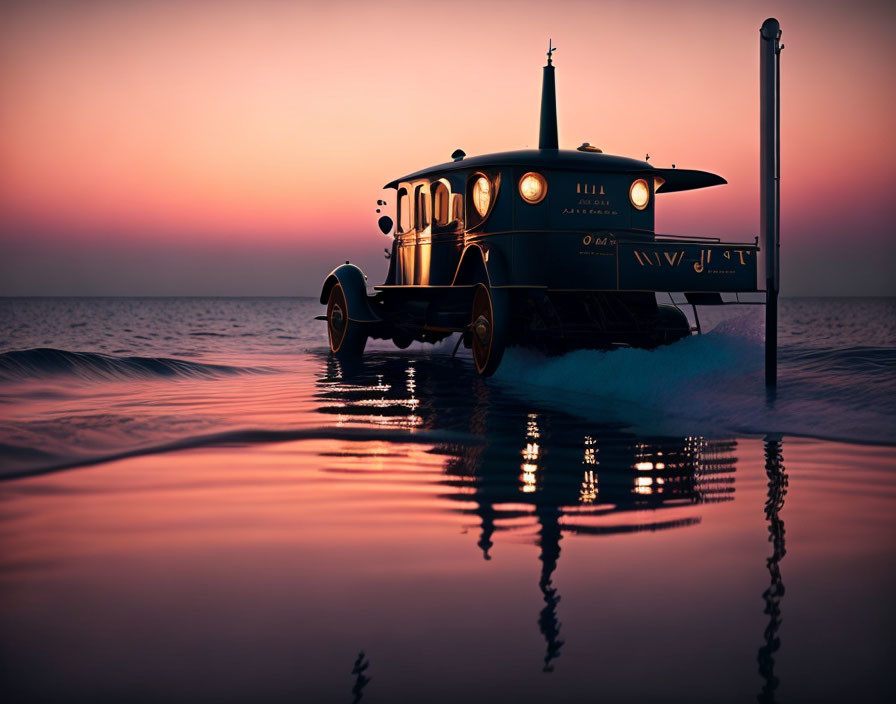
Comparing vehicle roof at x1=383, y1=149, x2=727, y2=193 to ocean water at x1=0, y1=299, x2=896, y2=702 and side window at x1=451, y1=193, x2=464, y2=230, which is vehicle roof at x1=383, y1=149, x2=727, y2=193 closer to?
side window at x1=451, y1=193, x2=464, y2=230

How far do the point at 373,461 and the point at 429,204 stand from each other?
9123 millimetres

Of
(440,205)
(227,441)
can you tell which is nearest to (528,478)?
(227,441)

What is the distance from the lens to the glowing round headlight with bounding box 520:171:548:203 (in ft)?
43.7

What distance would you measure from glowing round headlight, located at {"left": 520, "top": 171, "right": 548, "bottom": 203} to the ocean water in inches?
172

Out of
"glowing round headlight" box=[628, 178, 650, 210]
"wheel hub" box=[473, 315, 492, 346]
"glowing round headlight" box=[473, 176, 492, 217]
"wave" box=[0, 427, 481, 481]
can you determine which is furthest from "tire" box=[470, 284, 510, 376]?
"wave" box=[0, 427, 481, 481]

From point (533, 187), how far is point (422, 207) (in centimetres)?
287

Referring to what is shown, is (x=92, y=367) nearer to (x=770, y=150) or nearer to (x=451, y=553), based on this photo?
(x=770, y=150)

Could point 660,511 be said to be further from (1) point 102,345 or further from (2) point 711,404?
(1) point 102,345

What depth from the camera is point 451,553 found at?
436 cm

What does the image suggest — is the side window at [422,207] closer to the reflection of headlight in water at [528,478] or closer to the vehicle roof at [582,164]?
the vehicle roof at [582,164]

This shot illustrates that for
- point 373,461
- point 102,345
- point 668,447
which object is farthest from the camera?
point 102,345

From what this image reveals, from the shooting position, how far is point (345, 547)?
14.7ft

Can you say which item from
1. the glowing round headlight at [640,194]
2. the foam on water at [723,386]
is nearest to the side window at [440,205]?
the foam on water at [723,386]

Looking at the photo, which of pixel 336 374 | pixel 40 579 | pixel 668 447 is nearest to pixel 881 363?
pixel 668 447
